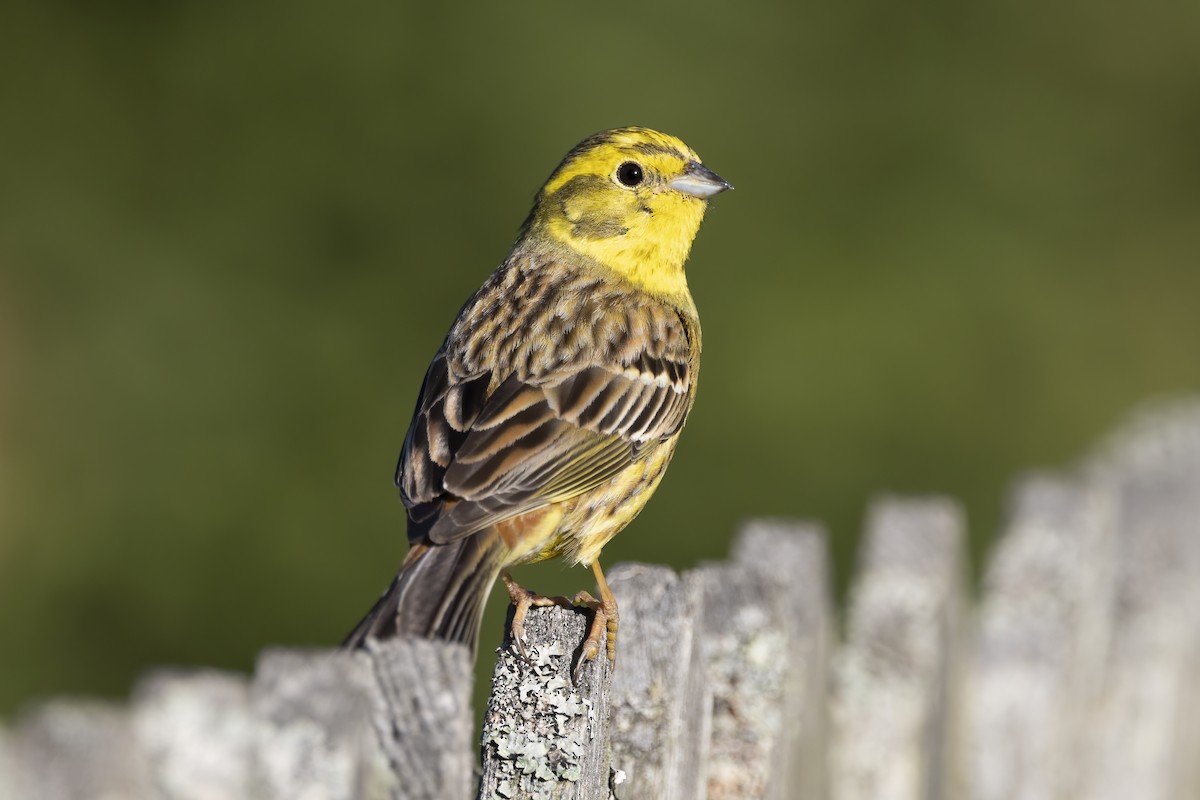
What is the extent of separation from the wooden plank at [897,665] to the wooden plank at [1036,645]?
10.0 inches

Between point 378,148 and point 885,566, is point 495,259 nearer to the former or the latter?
point 378,148

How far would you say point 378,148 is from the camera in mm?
6305

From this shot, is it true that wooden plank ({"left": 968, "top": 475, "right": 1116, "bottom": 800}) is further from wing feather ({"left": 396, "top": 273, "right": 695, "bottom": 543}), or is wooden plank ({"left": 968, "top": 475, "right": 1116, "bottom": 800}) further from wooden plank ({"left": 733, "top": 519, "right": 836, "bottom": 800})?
wing feather ({"left": 396, "top": 273, "right": 695, "bottom": 543})

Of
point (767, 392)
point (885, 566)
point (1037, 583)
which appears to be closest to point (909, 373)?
point (767, 392)

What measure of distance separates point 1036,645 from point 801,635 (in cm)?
90

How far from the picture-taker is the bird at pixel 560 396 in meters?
2.89

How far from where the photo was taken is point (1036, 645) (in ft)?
11.9

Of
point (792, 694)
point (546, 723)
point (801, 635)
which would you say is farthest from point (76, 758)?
point (801, 635)

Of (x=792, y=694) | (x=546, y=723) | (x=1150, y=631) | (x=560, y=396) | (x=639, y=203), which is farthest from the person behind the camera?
(x=1150, y=631)

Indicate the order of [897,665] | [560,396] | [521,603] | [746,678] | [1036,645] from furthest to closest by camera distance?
[1036,645], [560,396], [897,665], [746,678], [521,603]

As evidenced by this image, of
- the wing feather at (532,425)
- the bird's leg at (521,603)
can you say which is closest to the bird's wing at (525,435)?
the wing feather at (532,425)

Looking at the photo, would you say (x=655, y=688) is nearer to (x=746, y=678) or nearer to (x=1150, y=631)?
(x=746, y=678)

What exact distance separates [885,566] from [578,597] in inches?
29.8

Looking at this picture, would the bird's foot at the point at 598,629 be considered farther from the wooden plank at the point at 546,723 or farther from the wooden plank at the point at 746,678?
the wooden plank at the point at 746,678
